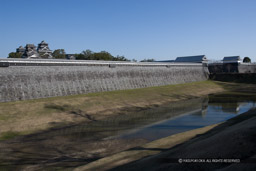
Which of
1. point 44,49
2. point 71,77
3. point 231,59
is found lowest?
point 71,77

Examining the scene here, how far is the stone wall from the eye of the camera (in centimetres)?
3077

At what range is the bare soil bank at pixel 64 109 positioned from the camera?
2395 cm

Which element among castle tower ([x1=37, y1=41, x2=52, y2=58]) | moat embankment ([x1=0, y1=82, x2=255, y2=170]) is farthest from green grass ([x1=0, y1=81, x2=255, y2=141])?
castle tower ([x1=37, y1=41, x2=52, y2=58])

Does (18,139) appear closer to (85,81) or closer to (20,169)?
(20,169)

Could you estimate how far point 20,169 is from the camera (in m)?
14.7

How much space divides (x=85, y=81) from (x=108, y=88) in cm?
514

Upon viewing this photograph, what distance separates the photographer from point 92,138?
21.4m

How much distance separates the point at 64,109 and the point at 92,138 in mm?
9656

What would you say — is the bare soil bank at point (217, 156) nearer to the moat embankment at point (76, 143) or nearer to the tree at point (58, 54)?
the moat embankment at point (76, 143)

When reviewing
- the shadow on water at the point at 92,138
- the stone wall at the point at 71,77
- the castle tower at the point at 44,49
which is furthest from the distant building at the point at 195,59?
the shadow on water at the point at 92,138

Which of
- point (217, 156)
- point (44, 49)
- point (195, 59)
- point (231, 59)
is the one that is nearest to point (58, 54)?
point (44, 49)

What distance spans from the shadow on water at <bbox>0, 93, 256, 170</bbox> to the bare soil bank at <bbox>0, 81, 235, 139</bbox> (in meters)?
1.61

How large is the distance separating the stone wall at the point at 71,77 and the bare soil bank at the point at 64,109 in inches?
85.0

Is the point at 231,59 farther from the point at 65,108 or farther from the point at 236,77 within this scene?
the point at 65,108
